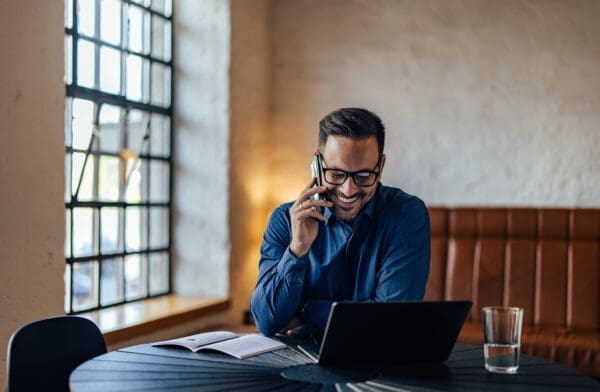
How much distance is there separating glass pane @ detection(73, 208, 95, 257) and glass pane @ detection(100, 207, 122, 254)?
85 millimetres

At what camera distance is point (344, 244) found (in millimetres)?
2574

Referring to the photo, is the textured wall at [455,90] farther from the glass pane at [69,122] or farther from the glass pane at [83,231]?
the glass pane at [69,122]

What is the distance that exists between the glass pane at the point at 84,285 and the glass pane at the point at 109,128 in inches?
24.3

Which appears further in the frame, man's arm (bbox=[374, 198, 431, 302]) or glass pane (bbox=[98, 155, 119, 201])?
glass pane (bbox=[98, 155, 119, 201])

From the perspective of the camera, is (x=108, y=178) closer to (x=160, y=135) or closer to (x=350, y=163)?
(x=160, y=135)

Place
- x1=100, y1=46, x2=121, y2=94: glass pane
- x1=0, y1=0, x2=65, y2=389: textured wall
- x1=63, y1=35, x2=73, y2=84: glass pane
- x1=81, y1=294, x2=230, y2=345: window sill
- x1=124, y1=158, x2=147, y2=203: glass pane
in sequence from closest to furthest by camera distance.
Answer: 1. x1=0, y1=0, x2=65, y2=389: textured wall
2. x1=81, y1=294, x2=230, y2=345: window sill
3. x1=63, y1=35, x2=73, y2=84: glass pane
4. x1=100, y1=46, x2=121, y2=94: glass pane
5. x1=124, y1=158, x2=147, y2=203: glass pane

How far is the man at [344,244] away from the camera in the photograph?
247cm

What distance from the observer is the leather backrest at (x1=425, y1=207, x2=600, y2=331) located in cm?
416

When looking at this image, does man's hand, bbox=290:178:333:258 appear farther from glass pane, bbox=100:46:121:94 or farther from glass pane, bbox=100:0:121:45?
glass pane, bbox=100:0:121:45

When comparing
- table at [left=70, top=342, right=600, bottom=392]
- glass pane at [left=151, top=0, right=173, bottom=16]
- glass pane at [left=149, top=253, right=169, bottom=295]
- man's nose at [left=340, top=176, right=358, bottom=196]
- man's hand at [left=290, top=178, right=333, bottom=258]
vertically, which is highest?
glass pane at [left=151, top=0, right=173, bottom=16]

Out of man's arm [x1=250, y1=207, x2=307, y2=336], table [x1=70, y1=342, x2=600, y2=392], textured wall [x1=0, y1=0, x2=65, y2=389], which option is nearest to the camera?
table [x1=70, y1=342, x2=600, y2=392]

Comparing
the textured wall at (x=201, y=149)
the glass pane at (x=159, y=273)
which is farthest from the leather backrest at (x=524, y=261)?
the glass pane at (x=159, y=273)

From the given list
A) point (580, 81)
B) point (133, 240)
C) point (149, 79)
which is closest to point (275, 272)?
point (133, 240)

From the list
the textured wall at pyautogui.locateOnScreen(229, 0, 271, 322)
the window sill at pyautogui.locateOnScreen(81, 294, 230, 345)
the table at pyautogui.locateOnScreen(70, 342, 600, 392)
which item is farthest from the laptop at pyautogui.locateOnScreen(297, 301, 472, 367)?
the textured wall at pyautogui.locateOnScreen(229, 0, 271, 322)
